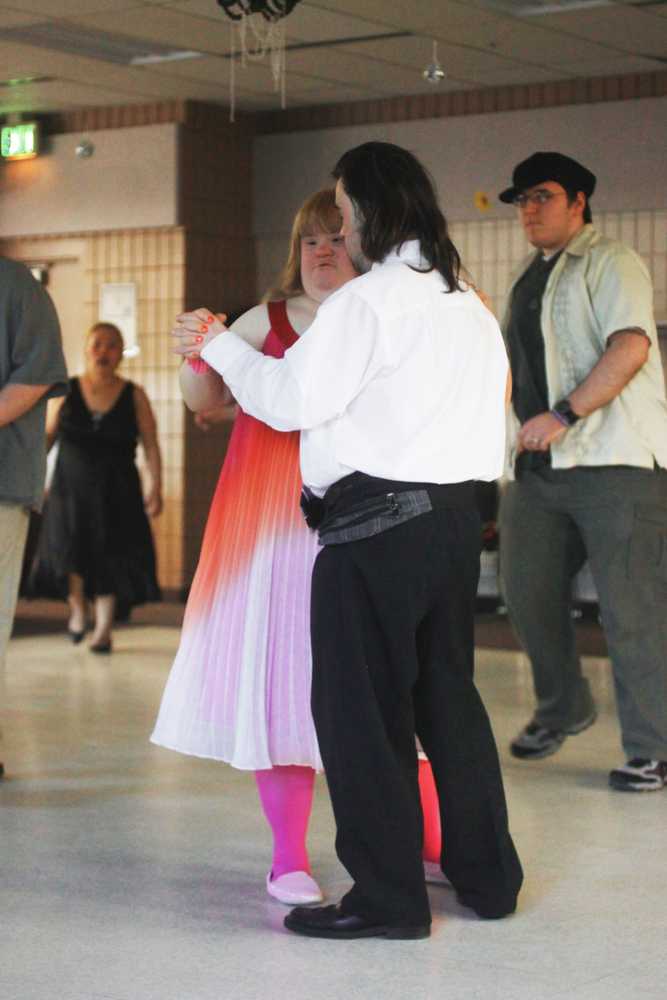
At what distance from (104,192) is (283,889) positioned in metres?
7.15

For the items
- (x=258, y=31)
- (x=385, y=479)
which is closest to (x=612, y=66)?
(x=258, y=31)

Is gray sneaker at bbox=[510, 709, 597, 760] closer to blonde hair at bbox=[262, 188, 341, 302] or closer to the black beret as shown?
the black beret

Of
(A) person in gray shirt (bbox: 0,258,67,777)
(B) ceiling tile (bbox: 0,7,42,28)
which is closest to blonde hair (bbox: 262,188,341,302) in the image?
(A) person in gray shirt (bbox: 0,258,67,777)

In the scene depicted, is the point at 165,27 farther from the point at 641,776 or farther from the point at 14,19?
the point at 641,776

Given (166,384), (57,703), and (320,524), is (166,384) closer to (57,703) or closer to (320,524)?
(57,703)

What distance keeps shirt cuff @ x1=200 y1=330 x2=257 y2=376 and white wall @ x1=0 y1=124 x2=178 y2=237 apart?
6740 millimetres

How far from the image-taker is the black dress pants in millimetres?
3309

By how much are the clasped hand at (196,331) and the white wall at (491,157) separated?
587 cm

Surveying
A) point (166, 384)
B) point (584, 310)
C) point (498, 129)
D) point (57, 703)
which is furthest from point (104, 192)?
point (584, 310)

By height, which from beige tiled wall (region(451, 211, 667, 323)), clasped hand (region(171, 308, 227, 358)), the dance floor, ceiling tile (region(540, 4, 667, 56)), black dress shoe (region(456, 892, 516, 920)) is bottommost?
the dance floor

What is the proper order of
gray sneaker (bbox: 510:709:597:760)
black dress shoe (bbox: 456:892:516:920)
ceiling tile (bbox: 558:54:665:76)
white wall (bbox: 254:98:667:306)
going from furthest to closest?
white wall (bbox: 254:98:667:306), ceiling tile (bbox: 558:54:665:76), gray sneaker (bbox: 510:709:597:760), black dress shoe (bbox: 456:892:516:920)

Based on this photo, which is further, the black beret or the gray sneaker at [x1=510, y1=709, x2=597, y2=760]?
the gray sneaker at [x1=510, y1=709, x2=597, y2=760]

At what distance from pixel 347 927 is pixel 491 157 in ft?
22.0

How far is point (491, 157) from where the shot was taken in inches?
374
